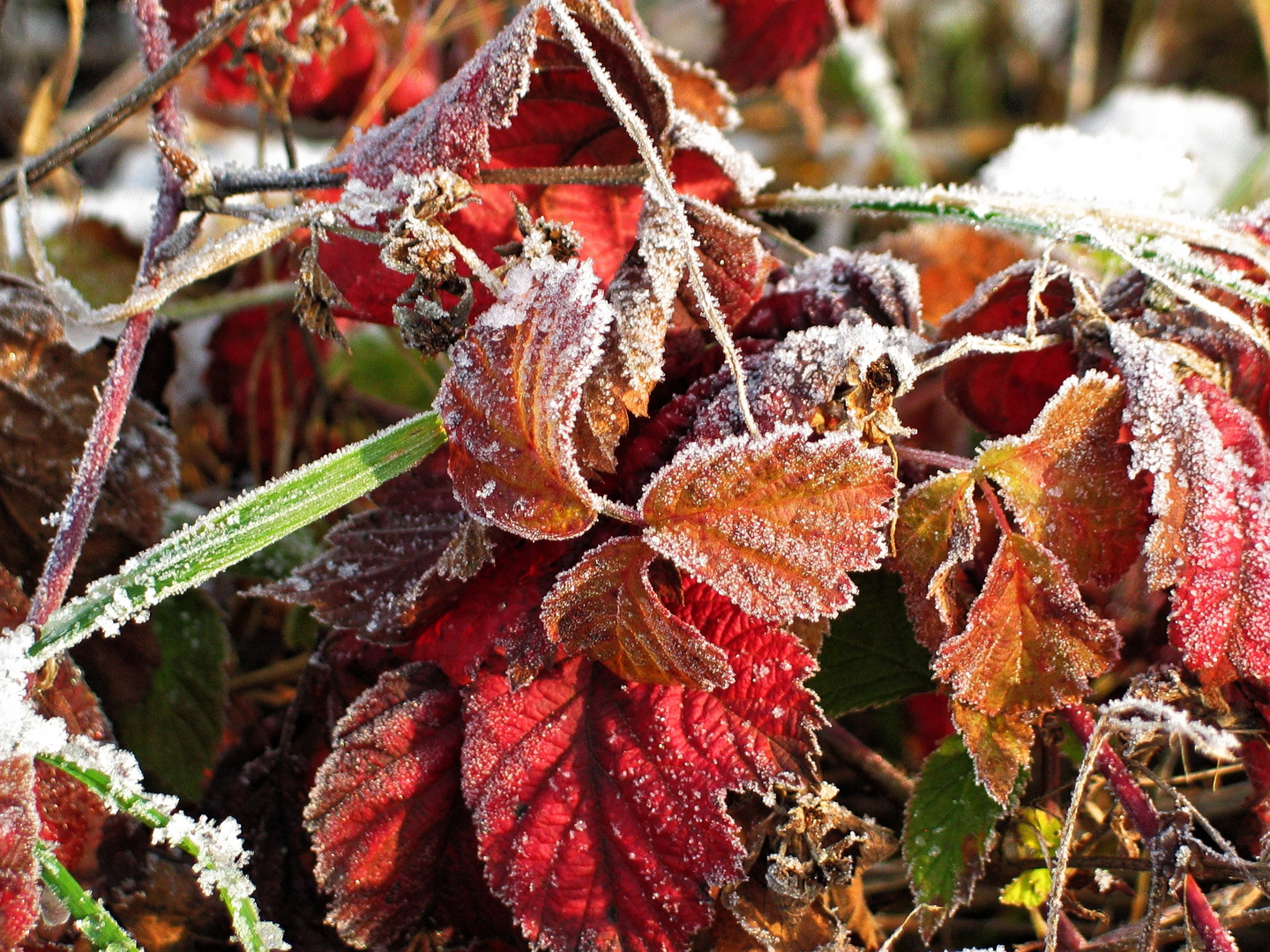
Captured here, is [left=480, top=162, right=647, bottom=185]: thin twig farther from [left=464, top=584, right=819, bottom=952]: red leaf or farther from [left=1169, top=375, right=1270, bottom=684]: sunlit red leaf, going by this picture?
[left=1169, top=375, right=1270, bottom=684]: sunlit red leaf

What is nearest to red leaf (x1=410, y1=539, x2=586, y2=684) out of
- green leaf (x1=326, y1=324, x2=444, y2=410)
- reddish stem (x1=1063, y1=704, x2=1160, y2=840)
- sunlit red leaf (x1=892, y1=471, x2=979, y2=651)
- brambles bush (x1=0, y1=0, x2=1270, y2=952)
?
brambles bush (x1=0, y1=0, x2=1270, y2=952)

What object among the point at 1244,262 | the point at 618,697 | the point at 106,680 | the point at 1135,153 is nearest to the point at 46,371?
the point at 106,680

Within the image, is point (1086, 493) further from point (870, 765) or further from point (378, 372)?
point (378, 372)

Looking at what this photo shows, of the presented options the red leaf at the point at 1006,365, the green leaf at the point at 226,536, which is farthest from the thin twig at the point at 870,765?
the green leaf at the point at 226,536

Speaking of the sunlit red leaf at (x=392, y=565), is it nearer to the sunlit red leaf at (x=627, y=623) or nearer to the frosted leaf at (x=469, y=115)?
the sunlit red leaf at (x=627, y=623)

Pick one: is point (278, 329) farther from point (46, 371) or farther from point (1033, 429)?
point (1033, 429)

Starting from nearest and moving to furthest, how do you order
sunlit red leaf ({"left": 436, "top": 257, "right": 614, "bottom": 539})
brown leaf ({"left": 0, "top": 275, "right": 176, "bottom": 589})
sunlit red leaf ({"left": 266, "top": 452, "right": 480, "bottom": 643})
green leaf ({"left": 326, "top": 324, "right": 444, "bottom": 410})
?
sunlit red leaf ({"left": 436, "top": 257, "right": 614, "bottom": 539}) → sunlit red leaf ({"left": 266, "top": 452, "right": 480, "bottom": 643}) → brown leaf ({"left": 0, "top": 275, "right": 176, "bottom": 589}) → green leaf ({"left": 326, "top": 324, "right": 444, "bottom": 410})
